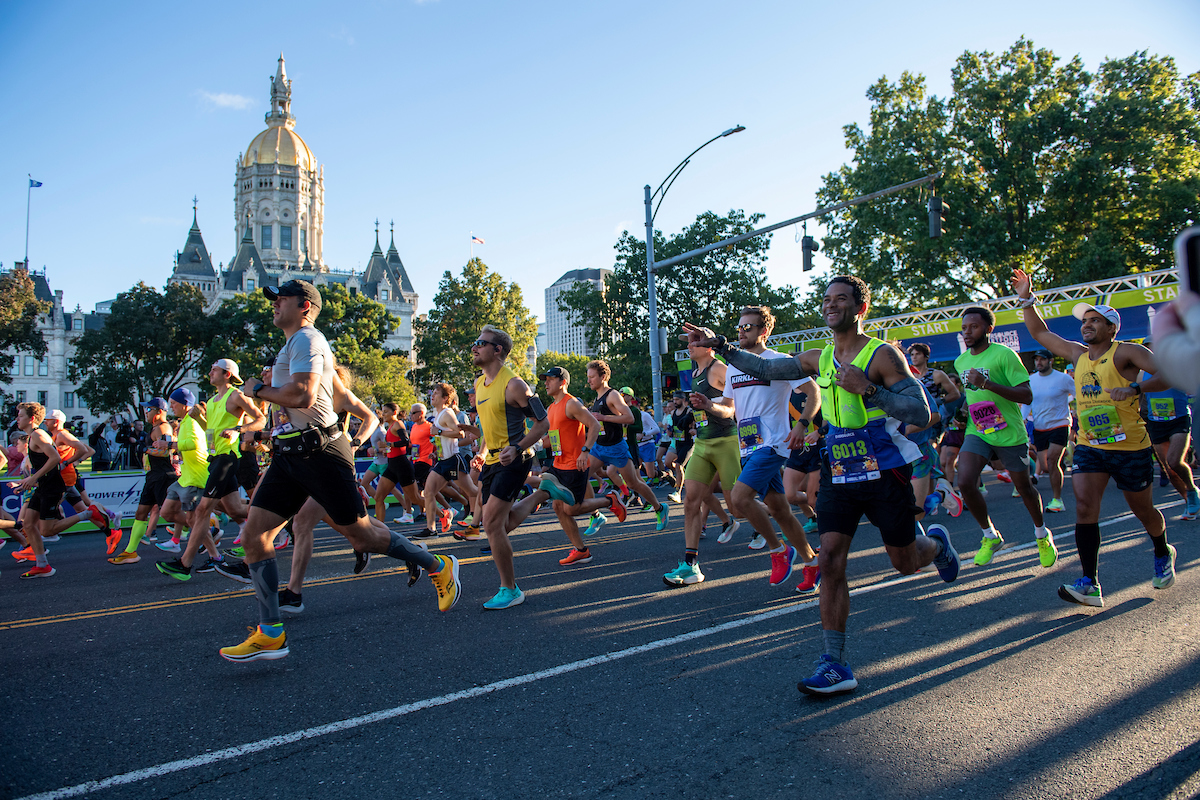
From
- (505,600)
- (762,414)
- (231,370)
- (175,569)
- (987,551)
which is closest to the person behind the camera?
(505,600)

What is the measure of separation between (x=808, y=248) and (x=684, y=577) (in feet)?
45.5

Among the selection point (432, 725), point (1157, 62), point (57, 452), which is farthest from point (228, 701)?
point (1157, 62)

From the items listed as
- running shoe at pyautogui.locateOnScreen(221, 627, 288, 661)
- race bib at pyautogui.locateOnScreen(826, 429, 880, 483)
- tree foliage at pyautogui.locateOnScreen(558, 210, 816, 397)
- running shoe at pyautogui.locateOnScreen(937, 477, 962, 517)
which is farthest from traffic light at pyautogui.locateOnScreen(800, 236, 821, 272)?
tree foliage at pyautogui.locateOnScreen(558, 210, 816, 397)

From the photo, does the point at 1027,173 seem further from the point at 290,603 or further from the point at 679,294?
the point at 290,603

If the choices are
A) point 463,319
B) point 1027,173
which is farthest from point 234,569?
point 463,319

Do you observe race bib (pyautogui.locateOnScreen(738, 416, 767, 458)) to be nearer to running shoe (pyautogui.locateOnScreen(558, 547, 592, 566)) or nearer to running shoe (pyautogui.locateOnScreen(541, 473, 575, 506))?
running shoe (pyautogui.locateOnScreen(541, 473, 575, 506))

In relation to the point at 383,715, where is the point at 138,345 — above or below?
above

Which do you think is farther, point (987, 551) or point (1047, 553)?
point (987, 551)

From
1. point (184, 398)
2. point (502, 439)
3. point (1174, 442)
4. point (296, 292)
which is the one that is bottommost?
point (1174, 442)

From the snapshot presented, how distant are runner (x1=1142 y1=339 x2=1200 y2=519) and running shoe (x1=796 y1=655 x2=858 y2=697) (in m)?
6.23

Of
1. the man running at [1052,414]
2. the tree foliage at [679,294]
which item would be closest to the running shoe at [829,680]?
Answer: the man running at [1052,414]

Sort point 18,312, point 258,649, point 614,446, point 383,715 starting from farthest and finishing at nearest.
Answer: point 18,312 < point 614,446 < point 258,649 < point 383,715

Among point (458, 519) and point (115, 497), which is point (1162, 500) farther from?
point (115, 497)

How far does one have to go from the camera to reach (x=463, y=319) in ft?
229
